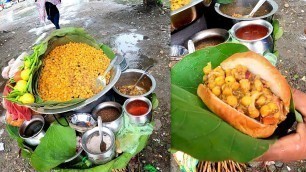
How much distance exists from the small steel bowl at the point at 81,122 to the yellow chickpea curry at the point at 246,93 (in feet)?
2.35

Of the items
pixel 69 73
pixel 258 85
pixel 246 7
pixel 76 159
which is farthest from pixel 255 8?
pixel 76 159

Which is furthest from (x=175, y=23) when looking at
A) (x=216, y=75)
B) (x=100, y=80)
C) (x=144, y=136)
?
(x=144, y=136)

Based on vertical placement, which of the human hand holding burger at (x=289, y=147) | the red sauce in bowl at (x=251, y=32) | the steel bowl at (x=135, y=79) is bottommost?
the steel bowl at (x=135, y=79)

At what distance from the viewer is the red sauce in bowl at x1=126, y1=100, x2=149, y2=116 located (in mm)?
1609

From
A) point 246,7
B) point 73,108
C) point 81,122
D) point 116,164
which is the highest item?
point 246,7

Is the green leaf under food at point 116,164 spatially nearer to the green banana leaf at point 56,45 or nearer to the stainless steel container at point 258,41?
the green banana leaf at point 56,45

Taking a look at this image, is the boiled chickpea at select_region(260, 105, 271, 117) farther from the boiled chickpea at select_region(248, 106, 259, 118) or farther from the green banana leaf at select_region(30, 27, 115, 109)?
the green banana leaf at select_region(30, 27, 115, 109)

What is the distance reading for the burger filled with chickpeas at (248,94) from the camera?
37.4 inches

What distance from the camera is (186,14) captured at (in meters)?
1.15

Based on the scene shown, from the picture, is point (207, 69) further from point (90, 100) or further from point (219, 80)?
point (90, 100)

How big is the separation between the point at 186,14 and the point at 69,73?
597 millimetres

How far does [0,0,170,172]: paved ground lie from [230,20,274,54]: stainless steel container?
0.57m

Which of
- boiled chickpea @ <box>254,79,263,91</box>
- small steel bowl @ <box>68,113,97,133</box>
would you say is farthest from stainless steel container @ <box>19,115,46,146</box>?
boiled chickpea @ <box>254,79,263,91</box>

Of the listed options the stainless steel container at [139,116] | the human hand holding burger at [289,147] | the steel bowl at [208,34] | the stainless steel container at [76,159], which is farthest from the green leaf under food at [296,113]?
the stainless steel container at [76,159]
